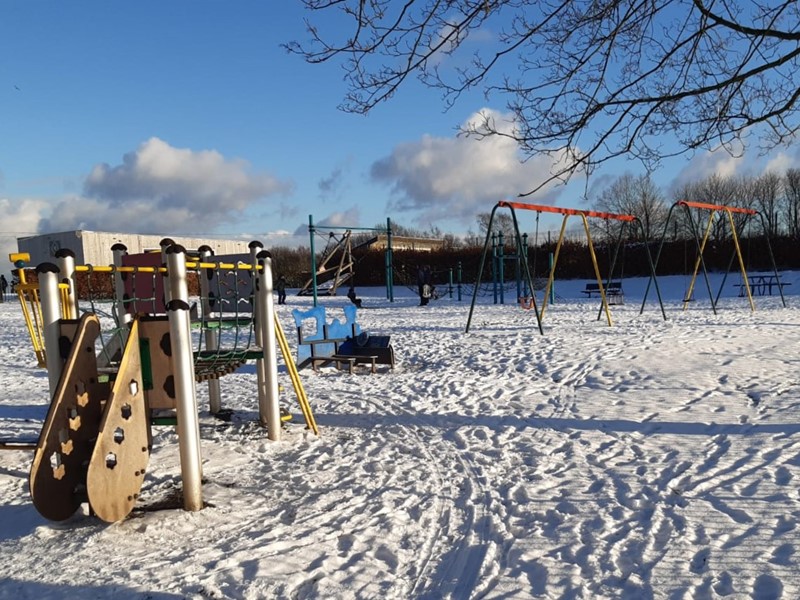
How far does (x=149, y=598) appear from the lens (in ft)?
9.77

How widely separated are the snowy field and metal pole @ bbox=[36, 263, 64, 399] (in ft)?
3.62

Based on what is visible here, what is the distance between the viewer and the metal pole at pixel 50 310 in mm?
4168

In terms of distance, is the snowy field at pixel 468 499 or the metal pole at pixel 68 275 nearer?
the snowy field at pixel 468 499

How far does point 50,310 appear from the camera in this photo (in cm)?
420

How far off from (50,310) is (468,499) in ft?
10.5

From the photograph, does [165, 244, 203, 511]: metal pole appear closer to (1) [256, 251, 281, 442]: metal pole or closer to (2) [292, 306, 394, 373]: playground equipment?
(1) [256, 251, 281, 442]: metal pole

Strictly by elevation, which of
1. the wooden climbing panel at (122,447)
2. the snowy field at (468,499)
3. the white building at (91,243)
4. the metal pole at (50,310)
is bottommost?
the snowy field at (468,499)

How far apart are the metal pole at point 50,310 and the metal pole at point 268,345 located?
188 centimetres

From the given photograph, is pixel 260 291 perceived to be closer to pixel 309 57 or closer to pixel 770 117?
pixel 309 57

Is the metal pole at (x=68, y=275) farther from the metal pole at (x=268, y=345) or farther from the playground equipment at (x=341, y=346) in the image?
the playground equipment at (x=341, y=346)

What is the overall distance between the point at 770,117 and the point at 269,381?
5.17 meters

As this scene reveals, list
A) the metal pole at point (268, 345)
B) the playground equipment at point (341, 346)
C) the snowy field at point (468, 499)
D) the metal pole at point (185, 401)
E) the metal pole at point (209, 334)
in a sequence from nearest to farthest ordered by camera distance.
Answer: the snowy field at point (468, 499), the metal pole at point (185, 401), the metal pole at point (268, 345), the metal pole at point (209, 334), the playground equipment at point (341, 346)

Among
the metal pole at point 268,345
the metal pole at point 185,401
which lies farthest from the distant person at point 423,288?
the metal pole at point 185,401

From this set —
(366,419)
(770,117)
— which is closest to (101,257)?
(366,419)
